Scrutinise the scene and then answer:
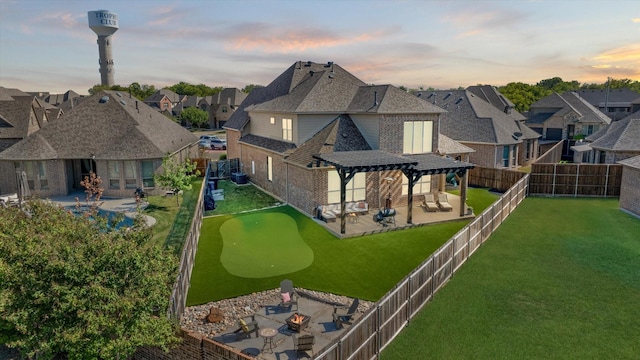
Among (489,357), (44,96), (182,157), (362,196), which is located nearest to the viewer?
(489,357)

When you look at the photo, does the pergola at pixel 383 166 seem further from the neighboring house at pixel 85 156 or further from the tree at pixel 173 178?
the neighboring house at pixel 85 156

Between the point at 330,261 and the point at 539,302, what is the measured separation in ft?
25.9

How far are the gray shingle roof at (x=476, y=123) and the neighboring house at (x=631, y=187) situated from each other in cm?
1350

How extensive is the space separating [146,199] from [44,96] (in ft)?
295

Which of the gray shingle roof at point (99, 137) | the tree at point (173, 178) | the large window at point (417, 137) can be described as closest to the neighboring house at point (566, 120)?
the large window at point (417, 137)

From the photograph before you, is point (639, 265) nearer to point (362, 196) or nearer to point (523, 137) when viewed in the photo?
point (362, 196)

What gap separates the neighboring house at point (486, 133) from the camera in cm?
3781

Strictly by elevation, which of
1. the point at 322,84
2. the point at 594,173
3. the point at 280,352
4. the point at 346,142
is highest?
the point at 322,84

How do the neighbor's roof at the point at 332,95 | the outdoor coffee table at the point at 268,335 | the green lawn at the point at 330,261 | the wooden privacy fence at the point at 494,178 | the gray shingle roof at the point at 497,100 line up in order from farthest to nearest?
the gray shingle roof at the point at 497,100 < the wooden privacy fence at the point at 494,178 < the neighbor's roof at the point at 332,95 < the green lawn at the point at 330,261 < the outdoor coffee table at the point at 268,335

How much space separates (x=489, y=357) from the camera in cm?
1045

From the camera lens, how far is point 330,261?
17484 mm

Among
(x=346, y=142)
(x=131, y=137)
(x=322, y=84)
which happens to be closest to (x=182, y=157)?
(x=131, y=137)

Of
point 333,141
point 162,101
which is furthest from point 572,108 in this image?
point 162,101

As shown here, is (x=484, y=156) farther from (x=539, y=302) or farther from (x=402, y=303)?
(x=402, y=303)
